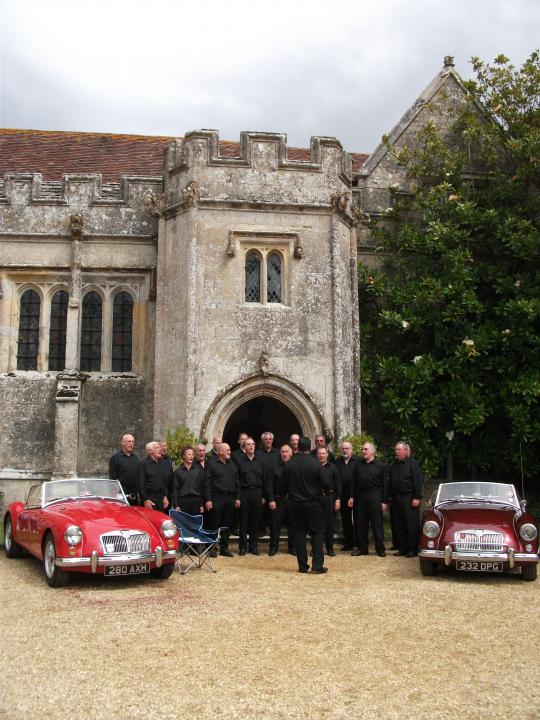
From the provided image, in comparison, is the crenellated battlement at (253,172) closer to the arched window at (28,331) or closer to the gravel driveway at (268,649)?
the arched window at (28,331)

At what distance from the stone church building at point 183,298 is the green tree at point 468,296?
3.00 feet

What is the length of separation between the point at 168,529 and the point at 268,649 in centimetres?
302

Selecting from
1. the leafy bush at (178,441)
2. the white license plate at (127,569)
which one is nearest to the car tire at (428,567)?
the white license plate at (127,569)

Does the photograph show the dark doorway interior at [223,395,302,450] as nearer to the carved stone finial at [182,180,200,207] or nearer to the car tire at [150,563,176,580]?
the carved stone finial at [182,180,200,207]

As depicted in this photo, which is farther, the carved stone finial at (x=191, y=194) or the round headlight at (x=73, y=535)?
the carved stone finial at (x=191, y=194)

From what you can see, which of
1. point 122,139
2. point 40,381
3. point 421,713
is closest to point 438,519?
point 421,713

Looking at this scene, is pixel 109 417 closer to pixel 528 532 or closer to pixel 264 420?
pixel 264 420

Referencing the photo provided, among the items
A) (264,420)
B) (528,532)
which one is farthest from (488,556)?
(264,420)

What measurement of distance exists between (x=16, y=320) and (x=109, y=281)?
2083 millimetres

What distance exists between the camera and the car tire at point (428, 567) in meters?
9.00

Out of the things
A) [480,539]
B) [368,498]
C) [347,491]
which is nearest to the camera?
[480,539]

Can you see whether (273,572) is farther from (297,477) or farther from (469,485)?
(469,485)

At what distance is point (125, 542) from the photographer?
321 inches

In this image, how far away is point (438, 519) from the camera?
9.22 metres
